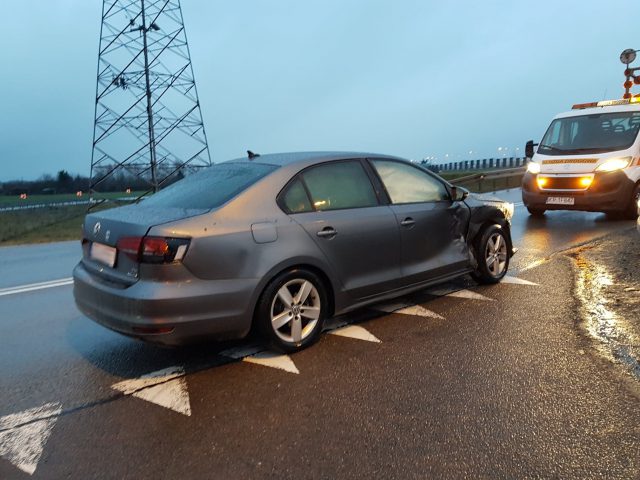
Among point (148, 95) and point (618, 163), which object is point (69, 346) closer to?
point (618, 163)

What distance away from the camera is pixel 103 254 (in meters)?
3.88

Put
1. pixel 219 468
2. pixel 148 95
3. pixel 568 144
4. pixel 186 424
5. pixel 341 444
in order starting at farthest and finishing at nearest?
pixel 148 95 < pixel 568 144 < pixel 186 424 < pixel 341 444 < pixel 219 468

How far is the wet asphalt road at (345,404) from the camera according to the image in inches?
104

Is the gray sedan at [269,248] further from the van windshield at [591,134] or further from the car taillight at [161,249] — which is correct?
the van windshield at [591,134]

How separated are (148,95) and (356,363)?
58.3 ft

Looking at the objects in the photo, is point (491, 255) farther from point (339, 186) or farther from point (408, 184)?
point (339, 186)

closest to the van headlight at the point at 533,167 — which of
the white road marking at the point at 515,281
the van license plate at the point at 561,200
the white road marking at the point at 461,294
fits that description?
the van license plate at the point at 561,200

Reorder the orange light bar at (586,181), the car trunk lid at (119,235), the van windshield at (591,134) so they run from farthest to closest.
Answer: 1. the van windshield at (591,134)
2. the orange light bar at (586,181)
3. the car trunk lid at (119,235)

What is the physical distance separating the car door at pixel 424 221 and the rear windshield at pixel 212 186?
1.23 meters

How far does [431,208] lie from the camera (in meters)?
5.13

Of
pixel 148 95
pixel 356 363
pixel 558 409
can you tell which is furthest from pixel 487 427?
pixel 148 95

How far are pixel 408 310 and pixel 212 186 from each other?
7.32 ft

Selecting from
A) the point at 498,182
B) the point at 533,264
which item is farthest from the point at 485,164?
the point at 533,264

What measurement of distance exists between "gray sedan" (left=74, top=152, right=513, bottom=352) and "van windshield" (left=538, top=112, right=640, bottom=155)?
6666 mm
